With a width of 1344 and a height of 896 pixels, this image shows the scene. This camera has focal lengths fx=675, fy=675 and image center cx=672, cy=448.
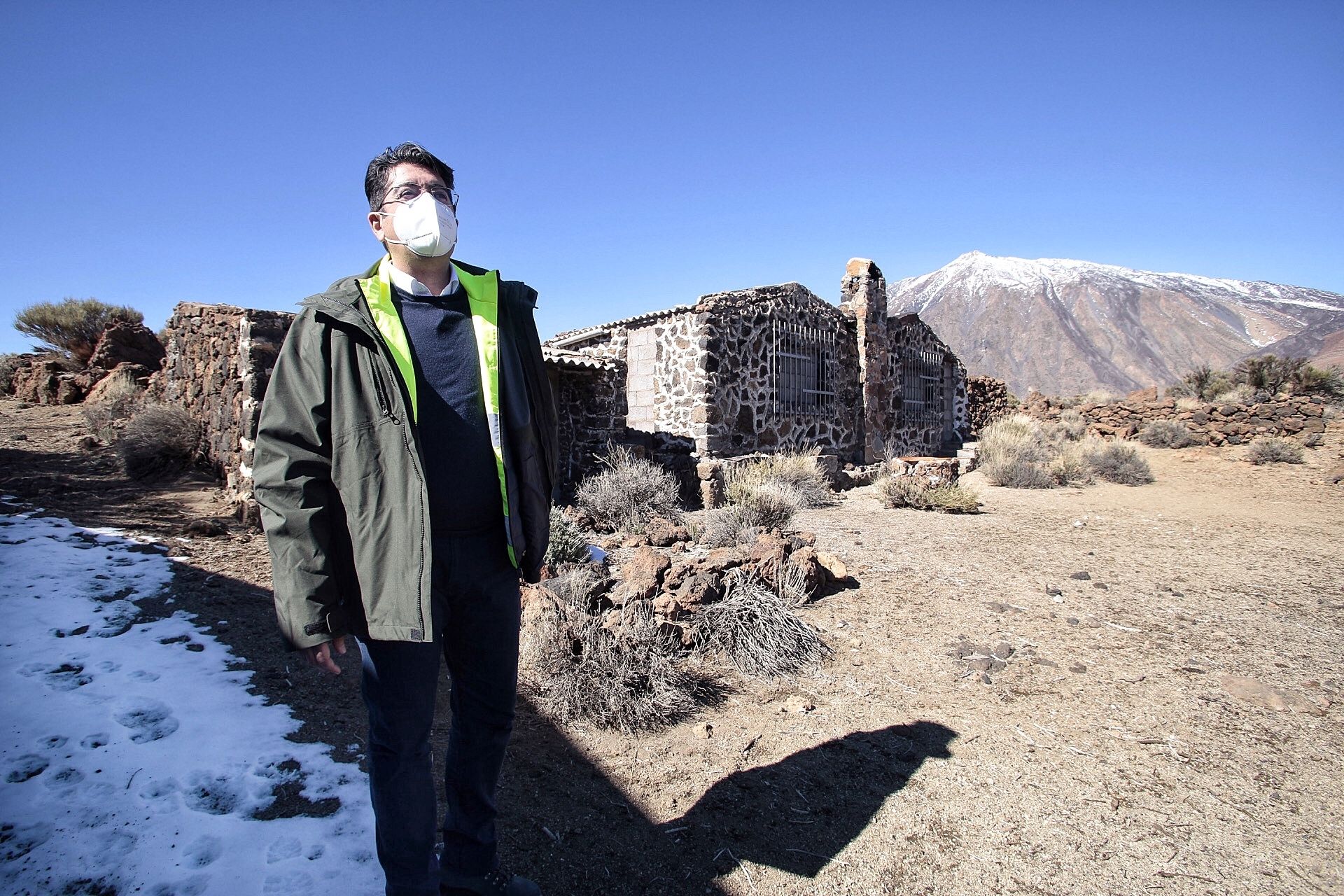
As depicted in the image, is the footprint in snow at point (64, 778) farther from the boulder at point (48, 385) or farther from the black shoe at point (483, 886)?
the boulder at point (48, 385)

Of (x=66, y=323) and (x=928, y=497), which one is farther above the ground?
(x=66, y=323)

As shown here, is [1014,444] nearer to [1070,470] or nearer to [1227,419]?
[1070,470]

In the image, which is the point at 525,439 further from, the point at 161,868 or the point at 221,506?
the point at 221,506

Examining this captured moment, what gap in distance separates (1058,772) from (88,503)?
8.34 m

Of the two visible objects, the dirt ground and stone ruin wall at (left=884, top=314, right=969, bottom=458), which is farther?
stone ruin wall at (left=884, top=314, right=969, bottom=458)

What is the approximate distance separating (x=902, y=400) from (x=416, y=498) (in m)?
15.5

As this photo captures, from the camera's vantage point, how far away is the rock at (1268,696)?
3365 millimetres

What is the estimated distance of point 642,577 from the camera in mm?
4445

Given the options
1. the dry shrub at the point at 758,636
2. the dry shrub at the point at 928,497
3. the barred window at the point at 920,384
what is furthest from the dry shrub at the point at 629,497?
the barred window at the point at 920,384

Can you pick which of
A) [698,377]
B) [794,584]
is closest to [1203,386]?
[698,377]

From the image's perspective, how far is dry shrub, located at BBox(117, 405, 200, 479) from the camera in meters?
7.99

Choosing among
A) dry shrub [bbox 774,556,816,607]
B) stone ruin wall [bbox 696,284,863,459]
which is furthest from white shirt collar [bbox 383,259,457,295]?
stone ruin wall [bbox 696,284,863,459]

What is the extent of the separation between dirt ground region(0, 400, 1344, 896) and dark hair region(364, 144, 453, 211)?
6.97 feet

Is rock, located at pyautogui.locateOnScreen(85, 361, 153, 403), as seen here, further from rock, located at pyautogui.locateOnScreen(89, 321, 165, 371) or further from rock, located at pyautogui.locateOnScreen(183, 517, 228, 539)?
rock, located at pyautogui.locateOnScreen(183, 517, 228, 539)
